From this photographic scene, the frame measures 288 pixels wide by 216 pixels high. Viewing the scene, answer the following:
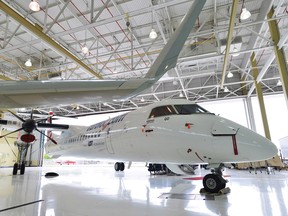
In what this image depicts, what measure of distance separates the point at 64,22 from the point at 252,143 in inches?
506

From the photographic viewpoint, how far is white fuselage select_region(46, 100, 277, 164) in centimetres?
495

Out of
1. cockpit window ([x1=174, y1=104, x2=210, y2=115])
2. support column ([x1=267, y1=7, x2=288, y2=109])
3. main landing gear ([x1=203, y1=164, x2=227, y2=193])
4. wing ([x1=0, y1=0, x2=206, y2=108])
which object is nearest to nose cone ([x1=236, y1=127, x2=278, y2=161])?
main landing gear ([x1=203, y1=164, x2=227, y2=193])

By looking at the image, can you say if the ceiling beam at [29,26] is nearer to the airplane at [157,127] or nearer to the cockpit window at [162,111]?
the airplane at [157,127]

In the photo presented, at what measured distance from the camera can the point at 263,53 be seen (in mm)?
18984

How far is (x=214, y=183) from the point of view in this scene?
5.54 m

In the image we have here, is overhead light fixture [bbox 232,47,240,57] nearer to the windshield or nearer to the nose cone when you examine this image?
the windshield

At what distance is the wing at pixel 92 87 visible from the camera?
236 centimetres

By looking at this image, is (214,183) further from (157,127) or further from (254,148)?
(157,127)

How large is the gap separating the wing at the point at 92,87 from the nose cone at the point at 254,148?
3.41 metres

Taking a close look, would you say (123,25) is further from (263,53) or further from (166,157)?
(263,53)

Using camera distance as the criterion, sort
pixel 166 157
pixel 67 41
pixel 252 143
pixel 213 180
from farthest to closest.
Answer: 1. pixel 67 41
2. pixel 166 157
3. pixel 213 180
4. pixel 252 143

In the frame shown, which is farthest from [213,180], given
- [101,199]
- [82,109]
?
[82,109]

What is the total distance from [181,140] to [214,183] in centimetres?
143

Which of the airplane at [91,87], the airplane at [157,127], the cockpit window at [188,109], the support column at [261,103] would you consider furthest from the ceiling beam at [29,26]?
the support column at [261,103]
